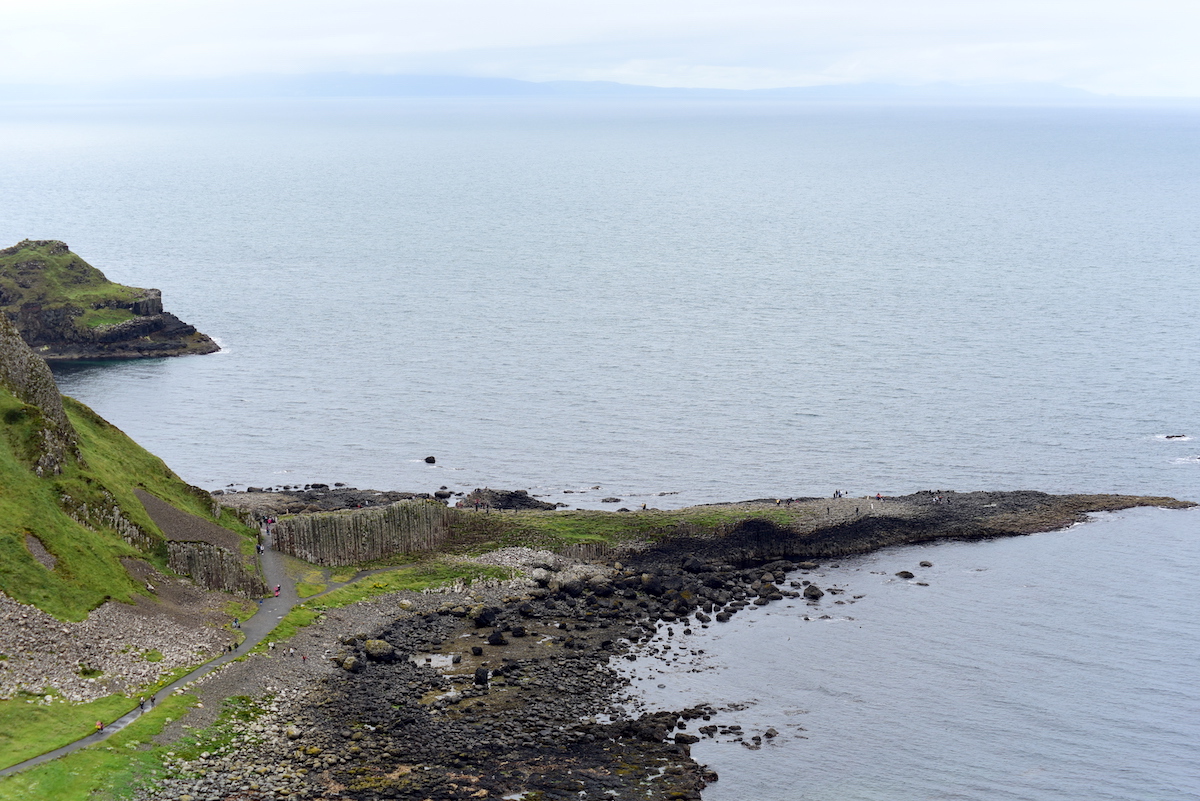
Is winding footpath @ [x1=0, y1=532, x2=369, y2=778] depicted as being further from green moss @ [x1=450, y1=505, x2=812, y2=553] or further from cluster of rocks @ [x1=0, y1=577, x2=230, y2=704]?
green moss @ [x1=450, y1=505, x2=812, y2=553]

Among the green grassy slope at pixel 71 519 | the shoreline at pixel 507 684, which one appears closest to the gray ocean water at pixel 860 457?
the shoreline at pixel 507 684

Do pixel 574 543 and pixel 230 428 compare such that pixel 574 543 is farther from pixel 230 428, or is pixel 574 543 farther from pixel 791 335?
pixel 791 335

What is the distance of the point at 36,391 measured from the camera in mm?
89688

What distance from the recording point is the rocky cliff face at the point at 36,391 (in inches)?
3383

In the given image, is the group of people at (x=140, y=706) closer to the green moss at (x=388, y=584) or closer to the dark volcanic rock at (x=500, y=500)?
the green moss at (x=388, y=584)

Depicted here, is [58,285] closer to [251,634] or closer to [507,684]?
[251,634]

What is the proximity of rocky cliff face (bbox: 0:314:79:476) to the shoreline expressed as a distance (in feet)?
75.9

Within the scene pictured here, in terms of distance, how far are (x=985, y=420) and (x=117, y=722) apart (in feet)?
346

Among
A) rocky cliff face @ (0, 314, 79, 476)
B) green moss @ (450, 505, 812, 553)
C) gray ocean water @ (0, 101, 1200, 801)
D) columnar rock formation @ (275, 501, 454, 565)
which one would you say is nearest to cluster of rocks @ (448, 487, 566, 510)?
gray ocean water @ (0, 101, 1200, 801)

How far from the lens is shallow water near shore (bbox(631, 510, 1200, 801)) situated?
70.9 m

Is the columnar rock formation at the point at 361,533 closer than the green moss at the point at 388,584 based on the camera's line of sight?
No

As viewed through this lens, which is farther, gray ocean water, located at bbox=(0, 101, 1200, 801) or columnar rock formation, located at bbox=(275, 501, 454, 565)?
columnar rock formation, located at bbox=(275, 501, 454, 565)

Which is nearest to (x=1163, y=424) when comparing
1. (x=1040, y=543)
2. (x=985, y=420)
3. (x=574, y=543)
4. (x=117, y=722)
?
(x=985, y=420)

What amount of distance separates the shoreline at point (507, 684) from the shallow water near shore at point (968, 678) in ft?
9.24
